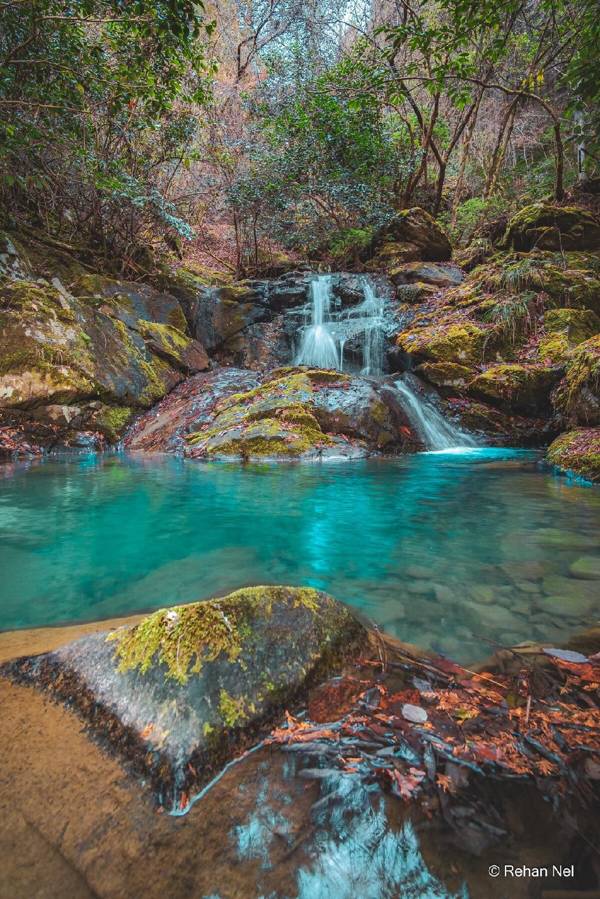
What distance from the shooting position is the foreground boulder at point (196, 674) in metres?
1.31

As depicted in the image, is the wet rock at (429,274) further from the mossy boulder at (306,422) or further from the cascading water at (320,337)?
the mossy boulder at (306,422)

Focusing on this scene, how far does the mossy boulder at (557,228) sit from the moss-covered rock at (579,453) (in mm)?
6555

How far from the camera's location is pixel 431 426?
9180 millimetres

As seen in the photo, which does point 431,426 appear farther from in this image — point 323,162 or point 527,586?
point 323,162

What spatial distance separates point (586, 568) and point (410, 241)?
14.8 m

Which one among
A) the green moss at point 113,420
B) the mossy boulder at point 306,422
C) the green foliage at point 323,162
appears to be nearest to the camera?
the mossy boulder at point 306,422

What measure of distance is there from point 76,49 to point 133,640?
358 inches

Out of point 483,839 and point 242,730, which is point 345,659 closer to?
point 242,730

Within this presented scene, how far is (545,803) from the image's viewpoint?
1.16m

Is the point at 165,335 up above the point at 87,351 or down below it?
above

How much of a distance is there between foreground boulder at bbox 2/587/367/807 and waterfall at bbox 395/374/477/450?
7.59 meters

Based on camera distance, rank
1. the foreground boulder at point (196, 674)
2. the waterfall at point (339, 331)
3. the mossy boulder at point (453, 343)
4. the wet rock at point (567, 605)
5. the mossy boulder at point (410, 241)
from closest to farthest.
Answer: the foreground boulder at point (196, 674) < the wet rock at point (567, 605) < the mossy boulder at point (453, 343) < the waterfall at point (339, 331) < the mossy boulder at point (410, 241)

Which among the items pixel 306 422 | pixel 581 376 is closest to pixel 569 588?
pixel 581 376

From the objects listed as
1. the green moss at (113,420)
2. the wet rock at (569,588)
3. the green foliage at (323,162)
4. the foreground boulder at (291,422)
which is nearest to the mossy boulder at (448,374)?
the foreground boulder at (291,422)
